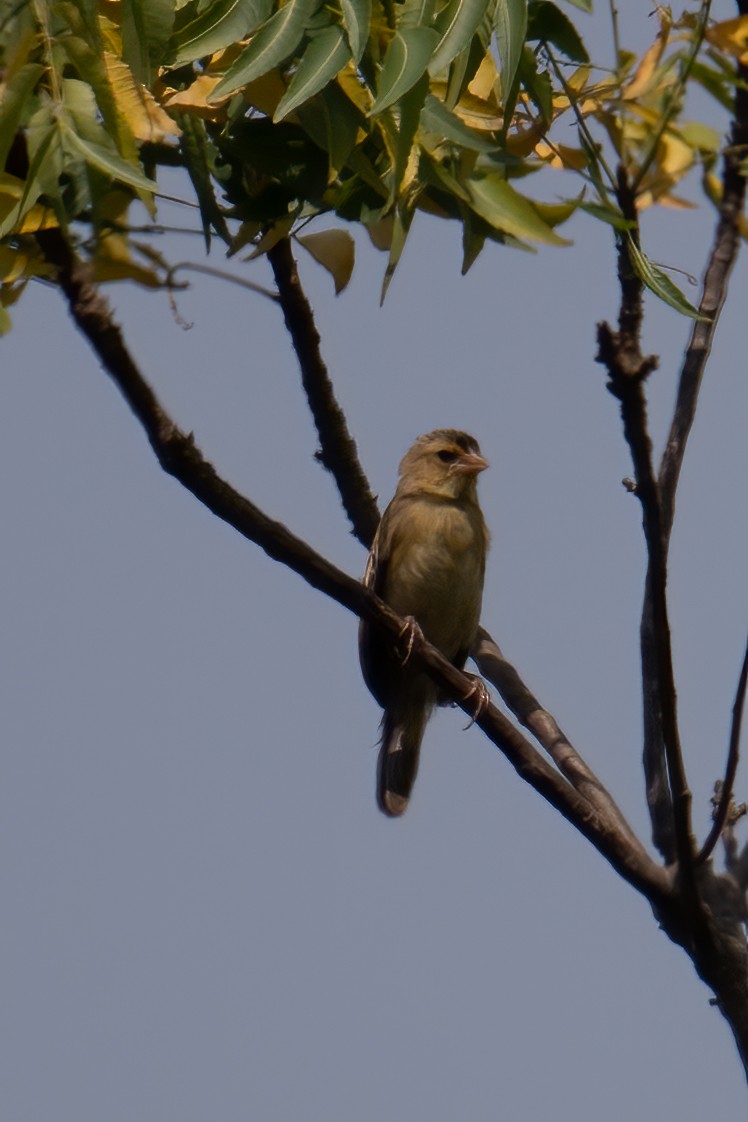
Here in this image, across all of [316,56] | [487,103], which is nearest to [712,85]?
[487,103]

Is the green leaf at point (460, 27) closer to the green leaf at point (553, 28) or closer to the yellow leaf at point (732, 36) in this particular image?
the green leaf at point (553, 28)

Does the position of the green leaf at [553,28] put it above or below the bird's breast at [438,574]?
below

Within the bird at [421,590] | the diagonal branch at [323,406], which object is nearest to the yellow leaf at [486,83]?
the diagonal branch at [323,406]

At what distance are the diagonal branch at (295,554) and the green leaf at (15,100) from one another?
0.21 metres

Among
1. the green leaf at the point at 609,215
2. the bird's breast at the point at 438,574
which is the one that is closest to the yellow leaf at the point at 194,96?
the green leaf at the point at 609,215

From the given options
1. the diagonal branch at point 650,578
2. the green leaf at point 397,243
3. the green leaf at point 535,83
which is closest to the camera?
the diagonal branch at point 650,578

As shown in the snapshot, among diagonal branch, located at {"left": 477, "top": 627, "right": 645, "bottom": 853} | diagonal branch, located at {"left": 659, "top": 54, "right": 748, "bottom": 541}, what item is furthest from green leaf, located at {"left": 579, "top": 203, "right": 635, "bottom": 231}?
diagonal branch, located at {"left": 477, "top": 627, "right": 645, "bottom": 853}

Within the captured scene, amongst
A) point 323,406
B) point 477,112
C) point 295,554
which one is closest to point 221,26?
point 477,112

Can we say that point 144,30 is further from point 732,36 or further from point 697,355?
point 697,355

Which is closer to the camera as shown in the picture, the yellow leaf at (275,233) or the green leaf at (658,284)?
the green leaf at (658,284)

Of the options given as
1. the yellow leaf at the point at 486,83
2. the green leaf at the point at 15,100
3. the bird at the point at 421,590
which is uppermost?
the bird at the point at 421,590

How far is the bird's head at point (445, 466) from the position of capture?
7883 mm

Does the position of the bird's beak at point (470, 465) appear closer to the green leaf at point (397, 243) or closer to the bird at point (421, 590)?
the bird at point (421, 590)

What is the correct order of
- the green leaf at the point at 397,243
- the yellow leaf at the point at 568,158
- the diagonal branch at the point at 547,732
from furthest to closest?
the diagonal branch at the point at 547,732 → the yellow leaf at the point at 568,158 → the green leaf at the point at 397,243
